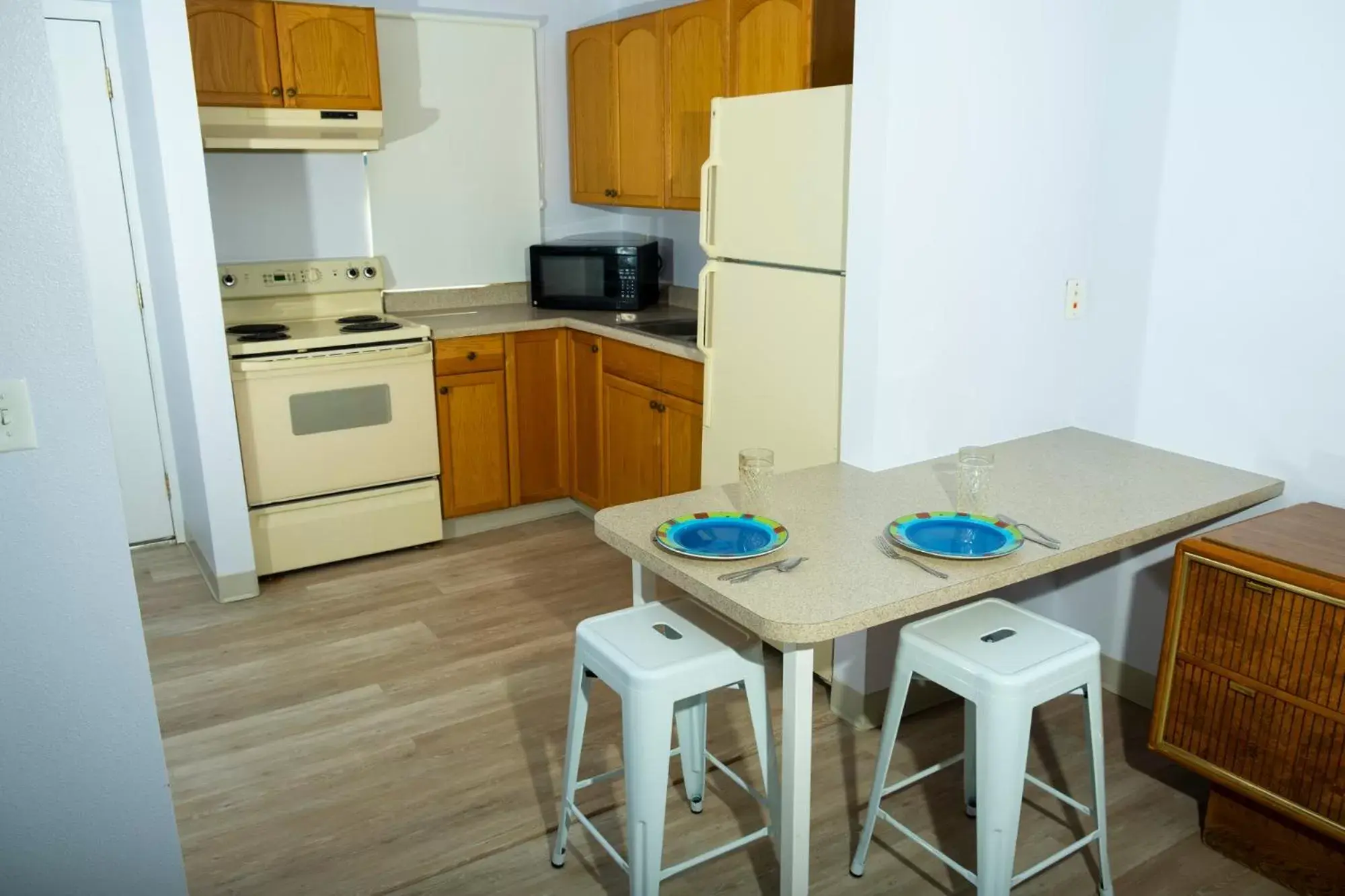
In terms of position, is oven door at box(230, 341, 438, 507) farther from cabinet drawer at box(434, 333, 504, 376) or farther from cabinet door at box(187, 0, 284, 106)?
cabinet door at box(187, 0, 284, 106)

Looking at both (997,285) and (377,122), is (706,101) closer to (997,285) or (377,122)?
(377,122)

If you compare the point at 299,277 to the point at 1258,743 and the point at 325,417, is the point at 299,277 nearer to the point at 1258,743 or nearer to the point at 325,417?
the point at 325,417

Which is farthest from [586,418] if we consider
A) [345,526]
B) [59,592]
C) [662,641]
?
[59,592]

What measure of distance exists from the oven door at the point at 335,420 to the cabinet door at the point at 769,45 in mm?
1582

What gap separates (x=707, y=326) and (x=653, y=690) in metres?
1.55

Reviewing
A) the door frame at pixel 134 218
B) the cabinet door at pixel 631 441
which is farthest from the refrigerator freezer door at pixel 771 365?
the door frame at pixel 134 218

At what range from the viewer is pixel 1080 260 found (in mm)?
2869

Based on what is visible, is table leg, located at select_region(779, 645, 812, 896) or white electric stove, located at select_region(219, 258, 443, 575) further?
white electric stove, located at select_region(219, 258, 443, 575)

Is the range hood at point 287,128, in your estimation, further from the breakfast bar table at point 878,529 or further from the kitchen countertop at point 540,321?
the breakfast bar table at point 878,529

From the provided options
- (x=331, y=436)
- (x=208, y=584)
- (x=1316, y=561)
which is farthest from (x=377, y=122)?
(x=1316, y=561)

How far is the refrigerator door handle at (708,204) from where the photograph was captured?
10.1 ft

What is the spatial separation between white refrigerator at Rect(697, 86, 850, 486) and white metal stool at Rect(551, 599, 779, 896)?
2.73ft

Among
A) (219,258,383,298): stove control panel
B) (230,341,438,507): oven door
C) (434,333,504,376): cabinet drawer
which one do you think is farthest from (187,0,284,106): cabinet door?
(434,333,504,376): cabinet drawer

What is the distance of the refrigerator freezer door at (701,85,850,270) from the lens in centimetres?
262
